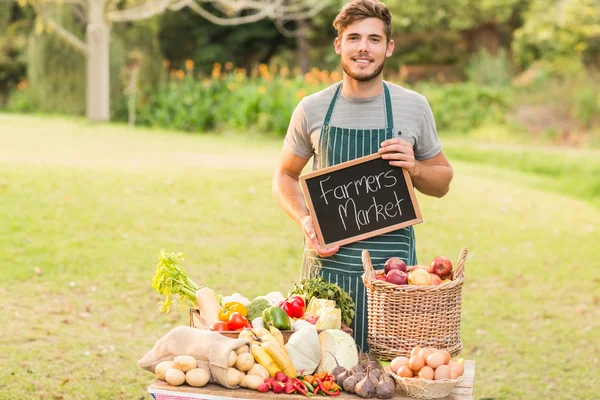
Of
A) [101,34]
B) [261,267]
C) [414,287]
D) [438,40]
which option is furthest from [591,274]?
[438,40]

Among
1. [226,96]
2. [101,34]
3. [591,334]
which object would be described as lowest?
[591,334]

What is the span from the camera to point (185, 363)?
3.38 metres

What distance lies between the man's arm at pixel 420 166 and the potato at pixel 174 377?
4.28 ft

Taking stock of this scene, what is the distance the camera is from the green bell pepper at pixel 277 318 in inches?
143

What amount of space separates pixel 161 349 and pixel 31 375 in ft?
11.7

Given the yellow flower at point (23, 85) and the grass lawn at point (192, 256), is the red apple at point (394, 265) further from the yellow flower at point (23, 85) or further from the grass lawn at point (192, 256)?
the yellow flower at point (23, 85)

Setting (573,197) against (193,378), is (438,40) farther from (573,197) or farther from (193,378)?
(193,378)

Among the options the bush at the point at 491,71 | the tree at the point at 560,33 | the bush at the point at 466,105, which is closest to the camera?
the bush at the point at 466,105

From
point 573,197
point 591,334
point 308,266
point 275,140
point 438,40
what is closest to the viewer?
point 308,266

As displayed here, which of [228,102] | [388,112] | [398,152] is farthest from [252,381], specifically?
[228,102]

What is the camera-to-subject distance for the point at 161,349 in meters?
3.48

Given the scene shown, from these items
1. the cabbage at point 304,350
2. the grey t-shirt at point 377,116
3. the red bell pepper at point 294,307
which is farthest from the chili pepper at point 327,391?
the grey t-shirt at point 377,116

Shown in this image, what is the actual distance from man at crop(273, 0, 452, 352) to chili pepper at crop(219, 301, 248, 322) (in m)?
0.49

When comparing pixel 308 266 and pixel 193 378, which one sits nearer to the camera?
pixel 193 378
